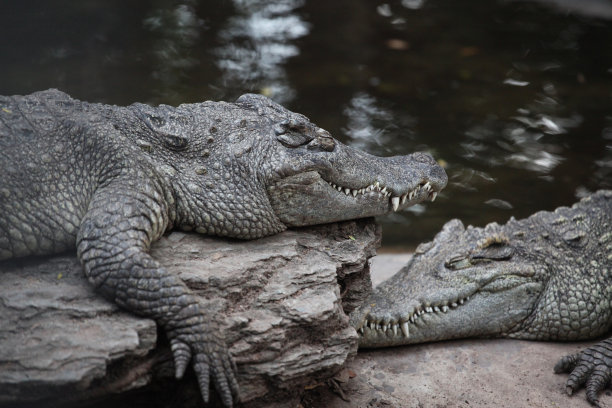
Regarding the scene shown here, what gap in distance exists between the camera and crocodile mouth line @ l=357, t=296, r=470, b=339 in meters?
4.12

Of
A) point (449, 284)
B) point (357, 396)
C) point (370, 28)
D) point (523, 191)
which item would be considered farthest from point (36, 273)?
point (370, 28)

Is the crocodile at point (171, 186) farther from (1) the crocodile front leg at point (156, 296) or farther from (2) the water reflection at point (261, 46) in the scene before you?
(2) the water reflection at point (261, 46)

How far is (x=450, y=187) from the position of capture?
769cm

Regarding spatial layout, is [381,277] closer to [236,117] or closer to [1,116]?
[236,117]

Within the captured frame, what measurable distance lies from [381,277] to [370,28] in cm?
644

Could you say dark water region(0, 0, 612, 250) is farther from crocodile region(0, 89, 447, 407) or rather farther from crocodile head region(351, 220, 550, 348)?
crocodile region(0, 89, 447, 407)

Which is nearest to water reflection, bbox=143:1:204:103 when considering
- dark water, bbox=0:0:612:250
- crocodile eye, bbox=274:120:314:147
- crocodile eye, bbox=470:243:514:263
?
dark water, bbox=0:0:612:250

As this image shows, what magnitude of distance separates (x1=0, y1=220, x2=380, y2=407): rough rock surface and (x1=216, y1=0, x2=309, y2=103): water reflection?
16.7 ft

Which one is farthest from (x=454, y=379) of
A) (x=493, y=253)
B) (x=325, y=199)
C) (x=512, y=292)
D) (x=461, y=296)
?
(x=325, y=199)

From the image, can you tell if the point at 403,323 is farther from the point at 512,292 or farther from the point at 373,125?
the point at 373,125

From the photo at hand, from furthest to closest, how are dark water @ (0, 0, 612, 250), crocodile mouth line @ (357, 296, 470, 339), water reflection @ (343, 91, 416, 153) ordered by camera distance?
water reflection @ (343, 91, 416, 153), dark water @ (0, 0, 612, 250), crocodile mouth line @ (357, 296, 470, 339)

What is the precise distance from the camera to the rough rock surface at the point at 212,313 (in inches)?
103

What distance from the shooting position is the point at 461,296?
174 inches

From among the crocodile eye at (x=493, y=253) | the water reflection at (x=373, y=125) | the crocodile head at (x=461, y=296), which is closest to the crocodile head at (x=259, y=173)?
the crocodile head at (x=461, y=296)
